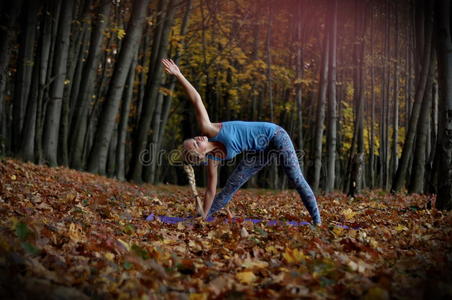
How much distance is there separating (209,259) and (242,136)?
2.02m

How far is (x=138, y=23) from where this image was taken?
15164 mm

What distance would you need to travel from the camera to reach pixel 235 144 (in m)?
5.84

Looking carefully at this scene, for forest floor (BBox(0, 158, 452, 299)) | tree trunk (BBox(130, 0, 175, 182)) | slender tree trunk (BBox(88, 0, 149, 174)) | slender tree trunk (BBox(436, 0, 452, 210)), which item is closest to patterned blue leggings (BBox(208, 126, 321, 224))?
forest floor (BBox(0, 158, 452, 299))

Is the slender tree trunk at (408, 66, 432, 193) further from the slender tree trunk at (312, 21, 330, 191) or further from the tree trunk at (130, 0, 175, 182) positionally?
the tree trunk at (130, 0, 175, 182)

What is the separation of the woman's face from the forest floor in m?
0.97

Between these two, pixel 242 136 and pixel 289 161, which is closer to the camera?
pixel 242 136

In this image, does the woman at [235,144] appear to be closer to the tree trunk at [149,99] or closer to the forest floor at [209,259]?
the forest floor at [209,259]

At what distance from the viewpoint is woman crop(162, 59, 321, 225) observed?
5.70 m

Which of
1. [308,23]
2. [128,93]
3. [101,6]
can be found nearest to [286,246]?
[101,6]

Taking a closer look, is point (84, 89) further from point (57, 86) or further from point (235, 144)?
point (235, 144)

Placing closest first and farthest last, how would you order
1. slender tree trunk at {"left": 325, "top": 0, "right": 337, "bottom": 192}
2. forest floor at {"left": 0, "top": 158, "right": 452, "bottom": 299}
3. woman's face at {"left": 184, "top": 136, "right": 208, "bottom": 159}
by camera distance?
forest floor at {"left": 0, "top": 158, "right": 452, "bottom": 299}, woman's face at {"left": 184, "top": 136, "right": 208, "bottom": 159}, slender tree trunk at {"left": 325, "top": 0, "right": 337, "bottom": 192}

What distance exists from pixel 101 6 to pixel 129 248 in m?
13.0

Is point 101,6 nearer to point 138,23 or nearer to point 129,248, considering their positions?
point 138,23

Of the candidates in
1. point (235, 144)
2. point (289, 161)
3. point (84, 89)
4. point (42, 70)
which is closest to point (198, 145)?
point (235, 144)
